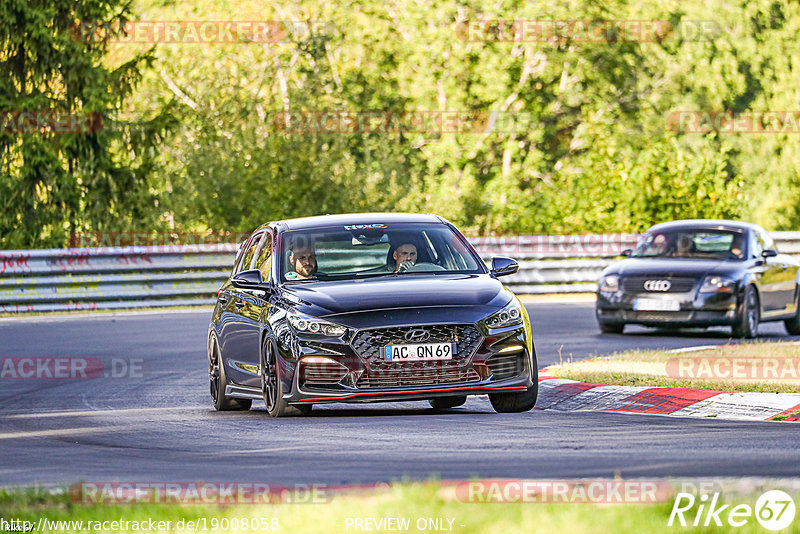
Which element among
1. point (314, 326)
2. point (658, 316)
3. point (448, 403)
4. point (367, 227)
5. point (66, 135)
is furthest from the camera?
point (66, 135)

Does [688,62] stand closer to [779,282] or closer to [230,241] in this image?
[230,241]

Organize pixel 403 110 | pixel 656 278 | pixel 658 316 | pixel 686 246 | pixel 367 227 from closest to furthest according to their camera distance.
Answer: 1. pixel 367 227
2. pixel 658 316
3. pixel 656 278
4. pixel 686 246
5. pixel 403 110

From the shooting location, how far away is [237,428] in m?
11.4

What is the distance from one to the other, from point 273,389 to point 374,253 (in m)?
1.43

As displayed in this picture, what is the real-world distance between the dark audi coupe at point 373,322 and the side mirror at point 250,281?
0.04 feet

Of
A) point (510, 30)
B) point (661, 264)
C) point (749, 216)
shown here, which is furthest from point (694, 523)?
point (749, 216)

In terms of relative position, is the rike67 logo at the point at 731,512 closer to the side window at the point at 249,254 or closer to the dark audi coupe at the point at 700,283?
the side window at the point at 249,254

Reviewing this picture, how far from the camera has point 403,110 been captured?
185 feet

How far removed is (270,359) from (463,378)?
1535 mm

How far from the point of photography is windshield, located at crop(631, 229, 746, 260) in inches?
865

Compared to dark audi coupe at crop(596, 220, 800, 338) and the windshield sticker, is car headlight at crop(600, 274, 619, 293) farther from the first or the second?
the windshield sticker

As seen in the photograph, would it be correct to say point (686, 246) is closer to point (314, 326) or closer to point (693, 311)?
point (693, 311)

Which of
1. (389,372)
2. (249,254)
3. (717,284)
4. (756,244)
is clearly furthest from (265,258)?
(756,244)

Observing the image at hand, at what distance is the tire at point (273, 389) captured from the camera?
11.8 m
